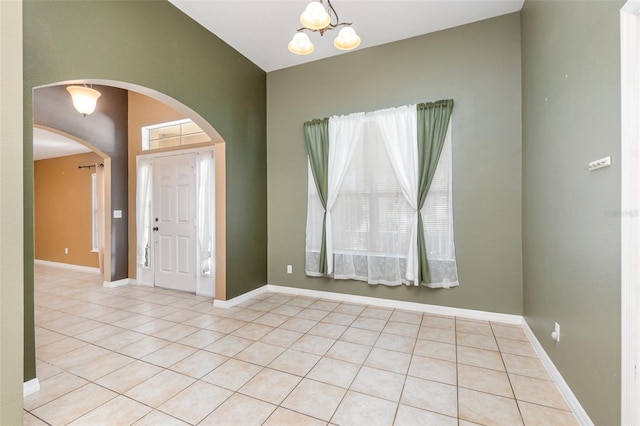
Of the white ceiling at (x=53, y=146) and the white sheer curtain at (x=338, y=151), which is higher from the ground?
the white ceiling at (x=53, y=146)

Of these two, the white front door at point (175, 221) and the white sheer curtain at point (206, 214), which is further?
the white front door at point (175, 221)

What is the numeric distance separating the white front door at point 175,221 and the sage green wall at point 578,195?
14.0 feet

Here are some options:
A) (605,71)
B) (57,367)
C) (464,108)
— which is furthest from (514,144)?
(57,367)

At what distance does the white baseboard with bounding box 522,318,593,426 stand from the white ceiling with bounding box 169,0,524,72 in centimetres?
337

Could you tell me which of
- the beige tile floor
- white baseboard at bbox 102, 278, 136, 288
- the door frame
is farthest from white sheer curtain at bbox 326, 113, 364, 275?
white baseboard at bbox 102, 278, 136, 288

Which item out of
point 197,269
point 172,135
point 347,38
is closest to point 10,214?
point 347,38

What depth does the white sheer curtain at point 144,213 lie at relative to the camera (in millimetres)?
4652

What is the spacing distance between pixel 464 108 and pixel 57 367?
4.63 meters

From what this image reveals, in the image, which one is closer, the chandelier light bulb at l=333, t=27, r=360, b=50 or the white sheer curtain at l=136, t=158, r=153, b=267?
the chandelier light bulb at l=333, t=27, r=360, b=50

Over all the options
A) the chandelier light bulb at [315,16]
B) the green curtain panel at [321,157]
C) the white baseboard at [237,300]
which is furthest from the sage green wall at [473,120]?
the chandelier light bulb at [315,16]

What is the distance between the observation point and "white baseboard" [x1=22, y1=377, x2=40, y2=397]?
1812 mm

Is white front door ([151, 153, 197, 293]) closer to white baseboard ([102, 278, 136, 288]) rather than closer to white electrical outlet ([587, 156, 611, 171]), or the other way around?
white baseboard ([102, 278, 136, 288])

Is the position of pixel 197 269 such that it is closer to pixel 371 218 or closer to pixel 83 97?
pixel 83 97

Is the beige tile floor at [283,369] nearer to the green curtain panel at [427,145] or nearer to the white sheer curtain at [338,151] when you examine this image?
the green curtain panel at [427,145]
